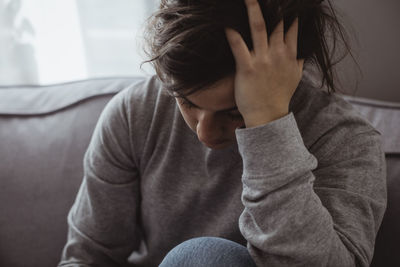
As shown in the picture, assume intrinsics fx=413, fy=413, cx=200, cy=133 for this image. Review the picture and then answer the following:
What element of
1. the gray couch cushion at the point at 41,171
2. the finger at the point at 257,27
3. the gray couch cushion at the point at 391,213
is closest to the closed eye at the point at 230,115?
the finger at the point at 257,27

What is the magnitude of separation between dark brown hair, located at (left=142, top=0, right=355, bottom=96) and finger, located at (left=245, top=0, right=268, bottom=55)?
0.5 inches

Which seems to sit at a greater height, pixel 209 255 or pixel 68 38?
pixel 68 38

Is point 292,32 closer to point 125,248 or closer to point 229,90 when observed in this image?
point 229,90

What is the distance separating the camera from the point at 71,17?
4.29ft

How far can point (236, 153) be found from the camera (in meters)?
0.77

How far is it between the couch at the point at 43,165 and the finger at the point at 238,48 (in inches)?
19.2

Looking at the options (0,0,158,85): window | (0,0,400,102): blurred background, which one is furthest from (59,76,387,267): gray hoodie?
(0,0,158,85): window

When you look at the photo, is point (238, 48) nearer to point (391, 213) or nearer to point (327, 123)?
point (327, 123)

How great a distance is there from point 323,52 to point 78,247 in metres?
0.61

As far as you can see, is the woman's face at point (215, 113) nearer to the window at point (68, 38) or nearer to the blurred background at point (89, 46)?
the blurred background at point (89, 46)

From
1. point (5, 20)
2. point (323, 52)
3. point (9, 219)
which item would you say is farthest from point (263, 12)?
point (5, 20)

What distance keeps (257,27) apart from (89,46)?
3.06 feet

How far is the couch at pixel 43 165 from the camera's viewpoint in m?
1.00

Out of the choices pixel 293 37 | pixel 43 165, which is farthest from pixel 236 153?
pixel 43 165
